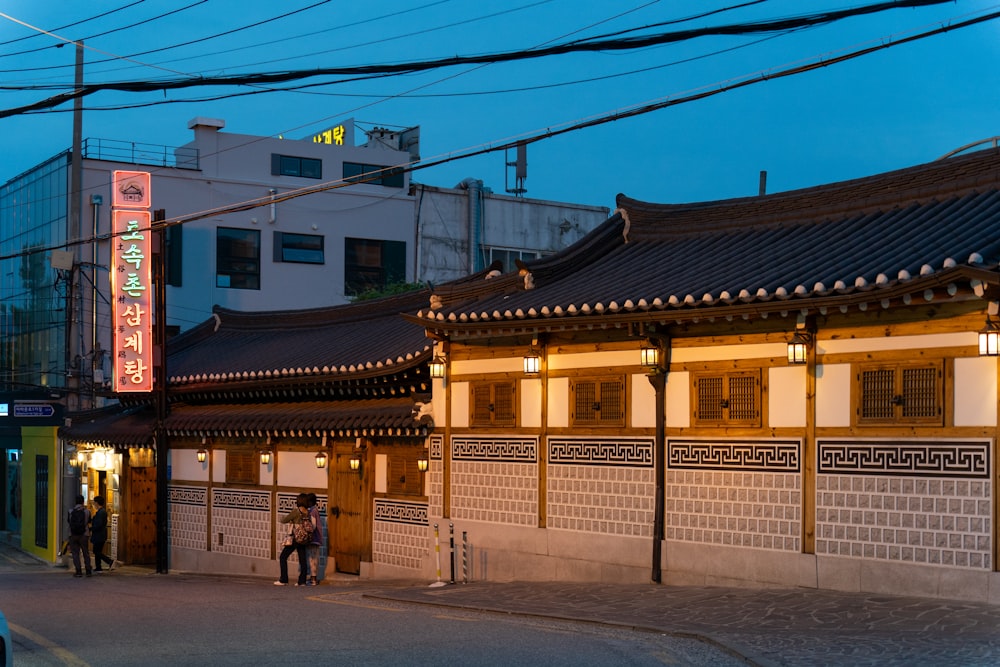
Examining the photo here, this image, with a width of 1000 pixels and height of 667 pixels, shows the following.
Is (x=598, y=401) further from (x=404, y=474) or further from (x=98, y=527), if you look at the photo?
(x=98, y=527)

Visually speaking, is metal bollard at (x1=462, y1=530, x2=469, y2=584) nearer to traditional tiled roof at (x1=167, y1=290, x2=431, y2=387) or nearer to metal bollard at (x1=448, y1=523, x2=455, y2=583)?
metal bollard at (x1=448, y1=523, x2=455, y2=583)

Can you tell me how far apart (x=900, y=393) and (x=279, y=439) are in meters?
15.9

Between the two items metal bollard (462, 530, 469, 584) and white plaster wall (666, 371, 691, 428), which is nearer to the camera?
white plaster wall (666, 371, 691, 428)

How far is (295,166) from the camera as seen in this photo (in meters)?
54.6

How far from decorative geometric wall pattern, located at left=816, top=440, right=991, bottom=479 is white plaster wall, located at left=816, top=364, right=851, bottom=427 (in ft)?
1.00

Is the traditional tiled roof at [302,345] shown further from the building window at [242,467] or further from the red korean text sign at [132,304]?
the building window at [242,467]

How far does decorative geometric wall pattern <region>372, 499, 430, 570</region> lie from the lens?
23.3 m

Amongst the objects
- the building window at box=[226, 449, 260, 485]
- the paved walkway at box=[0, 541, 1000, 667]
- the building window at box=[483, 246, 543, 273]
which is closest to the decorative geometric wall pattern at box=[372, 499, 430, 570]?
the paved walkway at box=[0, 541, 1000, 667]

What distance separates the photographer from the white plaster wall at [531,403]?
68.3 ft

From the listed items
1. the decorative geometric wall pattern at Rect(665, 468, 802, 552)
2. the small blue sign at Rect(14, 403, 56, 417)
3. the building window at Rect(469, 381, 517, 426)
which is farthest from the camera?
the small blue sign at Rect(14, 403, 56, 417)

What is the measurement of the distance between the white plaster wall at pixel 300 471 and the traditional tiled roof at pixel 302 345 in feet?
6.14

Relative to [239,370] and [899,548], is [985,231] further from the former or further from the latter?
[239,370]

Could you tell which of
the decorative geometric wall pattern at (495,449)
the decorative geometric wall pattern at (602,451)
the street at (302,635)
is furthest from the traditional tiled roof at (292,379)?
the street at (302,635)

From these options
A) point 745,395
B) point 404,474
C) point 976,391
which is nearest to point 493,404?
point 404,474
